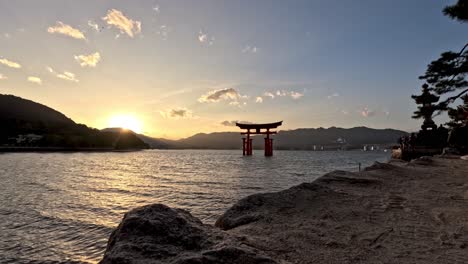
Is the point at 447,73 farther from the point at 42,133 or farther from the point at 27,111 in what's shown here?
the point at 27,111

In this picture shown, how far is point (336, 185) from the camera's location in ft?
28.1

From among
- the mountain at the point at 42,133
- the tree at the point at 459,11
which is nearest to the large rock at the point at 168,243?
the tree at the point at 459,11

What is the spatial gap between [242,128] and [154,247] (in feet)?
227

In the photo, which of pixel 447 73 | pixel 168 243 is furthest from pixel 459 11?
pixel 168 243

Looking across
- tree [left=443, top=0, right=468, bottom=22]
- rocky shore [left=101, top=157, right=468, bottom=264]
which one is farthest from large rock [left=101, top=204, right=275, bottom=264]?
tree [left=443, top=0, right=468, bottom=22]

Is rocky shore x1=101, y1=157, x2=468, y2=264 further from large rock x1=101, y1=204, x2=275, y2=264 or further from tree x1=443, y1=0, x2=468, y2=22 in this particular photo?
tree x1=443, y1=0, x2=468, y2=22

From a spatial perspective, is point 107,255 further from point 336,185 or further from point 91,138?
point 91,138

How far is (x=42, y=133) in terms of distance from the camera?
390 feet

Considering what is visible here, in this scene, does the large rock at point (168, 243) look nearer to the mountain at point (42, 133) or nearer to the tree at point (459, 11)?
the tree at point (459, 11)

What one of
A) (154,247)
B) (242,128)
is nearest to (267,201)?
(154,247)

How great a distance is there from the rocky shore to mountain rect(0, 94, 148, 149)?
124229mm

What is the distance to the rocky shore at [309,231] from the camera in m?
2.59

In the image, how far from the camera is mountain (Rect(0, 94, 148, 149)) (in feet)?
358

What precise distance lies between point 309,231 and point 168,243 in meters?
2.38
